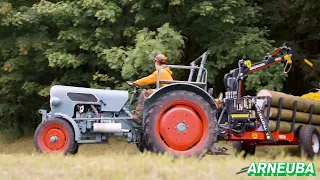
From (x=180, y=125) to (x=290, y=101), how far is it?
11.1ft

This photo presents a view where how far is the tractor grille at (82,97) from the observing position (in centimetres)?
880

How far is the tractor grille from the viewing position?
880 centimetres

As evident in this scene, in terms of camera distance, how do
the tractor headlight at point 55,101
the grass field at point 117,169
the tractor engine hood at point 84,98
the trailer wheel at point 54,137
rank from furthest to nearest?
the tractor engine hood at point 84,98 < the tractor headlight at point 55,101 < the trailer wheel at point 54,137 < the grass field at point 117,169

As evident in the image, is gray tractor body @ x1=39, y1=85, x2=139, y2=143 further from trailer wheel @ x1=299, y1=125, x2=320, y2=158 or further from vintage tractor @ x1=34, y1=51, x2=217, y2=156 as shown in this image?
trailer wheel @ x1=299, y1=125, x2=320, y2=158

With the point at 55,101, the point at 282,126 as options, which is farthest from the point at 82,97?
the point at 282,126

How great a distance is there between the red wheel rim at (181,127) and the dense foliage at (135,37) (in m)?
6.98

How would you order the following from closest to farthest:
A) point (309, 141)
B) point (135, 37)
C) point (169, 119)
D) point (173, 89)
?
1. point (169, 119)
2. point (173, 89)
3. point (309, 141)
4. point (135, 37)

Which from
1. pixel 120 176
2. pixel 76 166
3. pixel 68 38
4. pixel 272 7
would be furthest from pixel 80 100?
pixel 272 7

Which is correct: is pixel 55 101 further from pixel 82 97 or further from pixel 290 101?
pixel 290 101

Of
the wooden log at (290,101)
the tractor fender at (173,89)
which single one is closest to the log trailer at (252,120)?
the wooden log at (290,101)

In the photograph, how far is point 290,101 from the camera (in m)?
10.4

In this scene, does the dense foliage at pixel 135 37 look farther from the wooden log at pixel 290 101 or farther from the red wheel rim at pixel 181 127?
the red wheel rim at pixel 181 127

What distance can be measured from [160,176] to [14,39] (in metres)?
14.7

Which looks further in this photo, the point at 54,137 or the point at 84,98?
the point at 84,98
